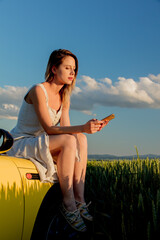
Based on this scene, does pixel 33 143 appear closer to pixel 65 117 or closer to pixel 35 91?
pixel 35 91

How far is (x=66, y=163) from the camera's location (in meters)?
2.68

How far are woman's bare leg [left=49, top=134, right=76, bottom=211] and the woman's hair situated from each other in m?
0.92

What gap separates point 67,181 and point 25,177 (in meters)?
0.51

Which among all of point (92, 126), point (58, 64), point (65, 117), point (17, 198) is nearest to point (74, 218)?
point (17, 198)

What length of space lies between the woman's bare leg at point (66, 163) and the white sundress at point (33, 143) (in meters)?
0.07

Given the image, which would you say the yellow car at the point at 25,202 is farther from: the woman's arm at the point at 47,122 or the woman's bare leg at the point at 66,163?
the woman's arm at the point at 47,122

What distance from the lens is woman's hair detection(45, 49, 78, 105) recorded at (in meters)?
3.31

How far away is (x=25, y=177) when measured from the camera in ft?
7.52

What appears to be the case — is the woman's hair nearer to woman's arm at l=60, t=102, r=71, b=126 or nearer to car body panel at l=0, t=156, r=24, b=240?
woman's arm at l=60, t=102, r=71, b=126

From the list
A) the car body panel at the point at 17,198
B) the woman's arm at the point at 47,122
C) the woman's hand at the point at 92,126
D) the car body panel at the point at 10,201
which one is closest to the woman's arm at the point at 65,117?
the woman's arm at the point at 47,122

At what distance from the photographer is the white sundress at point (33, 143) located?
2.64 metres

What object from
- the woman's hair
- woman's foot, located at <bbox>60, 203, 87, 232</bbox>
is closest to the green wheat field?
woman's foot, located at <bbox>60, 203, 87, 232</bbox>

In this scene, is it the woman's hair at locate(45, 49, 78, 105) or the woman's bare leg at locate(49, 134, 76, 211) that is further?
the woman's hair at locate(45, 49, 78, 105)

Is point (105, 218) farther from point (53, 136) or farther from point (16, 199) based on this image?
point (16, 199)
